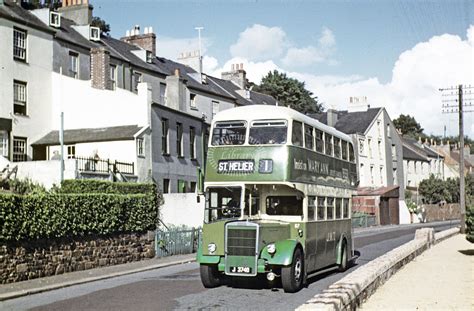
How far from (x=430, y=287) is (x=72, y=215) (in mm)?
10908

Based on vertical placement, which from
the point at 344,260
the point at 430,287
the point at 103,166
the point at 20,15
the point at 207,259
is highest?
the point at 20,15

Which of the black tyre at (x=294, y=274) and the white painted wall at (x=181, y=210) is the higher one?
the white painted wall at (x=181, y=210)

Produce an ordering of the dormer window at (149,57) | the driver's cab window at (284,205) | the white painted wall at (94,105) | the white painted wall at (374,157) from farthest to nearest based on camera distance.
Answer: the white painted wall at (374,157), the dormer window at (149,57), the white painted wall at (94,105), the driver's cab window at (284,205)

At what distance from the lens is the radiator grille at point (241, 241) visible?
1389 cm

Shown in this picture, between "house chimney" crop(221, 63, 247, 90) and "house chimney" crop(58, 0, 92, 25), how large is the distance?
20.5m

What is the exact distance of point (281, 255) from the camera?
13.7 meters

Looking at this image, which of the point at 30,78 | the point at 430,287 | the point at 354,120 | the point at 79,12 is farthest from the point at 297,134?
the point at 354,120

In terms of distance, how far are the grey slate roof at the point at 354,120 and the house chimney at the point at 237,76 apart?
1256cm

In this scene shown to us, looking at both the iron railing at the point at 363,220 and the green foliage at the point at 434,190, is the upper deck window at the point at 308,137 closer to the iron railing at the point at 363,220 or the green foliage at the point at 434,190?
the iron railing at the point at 363,220

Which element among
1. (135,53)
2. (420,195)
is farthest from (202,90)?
(420,195)

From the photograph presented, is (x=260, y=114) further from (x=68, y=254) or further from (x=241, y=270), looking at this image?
(x=68, y=254)

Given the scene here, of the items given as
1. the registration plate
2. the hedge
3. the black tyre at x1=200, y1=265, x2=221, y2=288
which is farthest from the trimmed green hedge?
the registration plate

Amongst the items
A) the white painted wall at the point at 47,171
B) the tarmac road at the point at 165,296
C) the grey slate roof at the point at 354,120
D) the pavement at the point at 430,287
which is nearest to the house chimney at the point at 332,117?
the grey slate roof at the point at 354,120

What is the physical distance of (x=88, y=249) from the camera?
1948 centimetres
